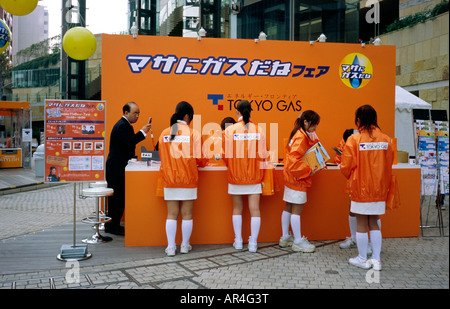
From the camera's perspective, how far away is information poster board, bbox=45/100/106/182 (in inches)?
162

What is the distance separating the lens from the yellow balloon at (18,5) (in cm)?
521

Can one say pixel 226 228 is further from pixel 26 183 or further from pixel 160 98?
pixel 26 183

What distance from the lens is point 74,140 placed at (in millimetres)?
4211

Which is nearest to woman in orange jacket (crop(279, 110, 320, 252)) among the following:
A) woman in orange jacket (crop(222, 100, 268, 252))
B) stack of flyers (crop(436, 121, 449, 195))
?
woman in orange jacket (crop(222, 100, 268, 252))

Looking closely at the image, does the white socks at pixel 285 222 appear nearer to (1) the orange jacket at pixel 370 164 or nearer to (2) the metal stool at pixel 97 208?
(1) the orange jacket at pixel 370 164

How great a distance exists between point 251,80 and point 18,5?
3520 millimetres

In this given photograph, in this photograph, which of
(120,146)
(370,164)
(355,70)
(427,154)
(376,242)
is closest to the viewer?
(370,164)

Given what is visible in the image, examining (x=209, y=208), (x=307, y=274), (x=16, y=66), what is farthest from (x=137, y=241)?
(x=16, y=66)

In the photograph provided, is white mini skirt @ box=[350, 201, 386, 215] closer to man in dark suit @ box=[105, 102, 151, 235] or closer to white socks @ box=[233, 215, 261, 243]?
white socks @ box=[233, 215, 261, 243]

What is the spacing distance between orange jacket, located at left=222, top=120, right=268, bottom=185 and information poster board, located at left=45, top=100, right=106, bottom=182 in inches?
57.1

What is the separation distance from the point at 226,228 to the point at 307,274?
1.35 meters

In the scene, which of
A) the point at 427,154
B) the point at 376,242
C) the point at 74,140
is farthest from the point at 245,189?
the point at 427,154

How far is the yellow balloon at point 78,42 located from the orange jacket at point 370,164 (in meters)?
5.36

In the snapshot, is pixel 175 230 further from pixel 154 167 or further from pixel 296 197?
pixel 296 197
